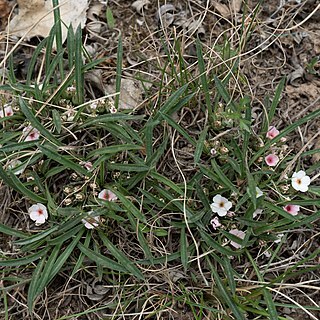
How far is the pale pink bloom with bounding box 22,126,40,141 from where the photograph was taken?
7.49 feet

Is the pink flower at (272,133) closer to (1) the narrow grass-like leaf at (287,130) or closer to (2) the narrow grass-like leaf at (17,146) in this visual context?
(1) the narrow grass-like leaf at (287,130)

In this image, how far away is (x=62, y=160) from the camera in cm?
216

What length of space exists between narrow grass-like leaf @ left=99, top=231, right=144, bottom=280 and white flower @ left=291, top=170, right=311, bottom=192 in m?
0.77

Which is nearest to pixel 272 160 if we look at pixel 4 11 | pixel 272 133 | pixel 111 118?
pixel 272 133

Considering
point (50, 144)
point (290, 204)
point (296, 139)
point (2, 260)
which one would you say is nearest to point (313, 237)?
point (290, 204)

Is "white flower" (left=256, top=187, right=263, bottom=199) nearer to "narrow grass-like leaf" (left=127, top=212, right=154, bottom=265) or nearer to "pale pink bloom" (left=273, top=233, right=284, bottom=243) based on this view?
"pale pink bloom" (left=273, top=233, right=284, bottom=243)

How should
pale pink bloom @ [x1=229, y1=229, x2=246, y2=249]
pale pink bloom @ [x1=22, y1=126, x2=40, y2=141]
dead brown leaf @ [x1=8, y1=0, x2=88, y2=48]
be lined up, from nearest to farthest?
pale pink bloom @ [x1=229, y1=229, x2=246, y2=249] < pale pink bloom @ [x1=22, y1=126, x2=40, y2=141] < dead brown leaf @ [x1=8, y1=0, x2=88, y2=48]

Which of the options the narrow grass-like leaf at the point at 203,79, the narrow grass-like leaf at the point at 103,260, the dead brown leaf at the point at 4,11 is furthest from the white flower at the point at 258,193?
the dead brown leaf at the point at 4,11

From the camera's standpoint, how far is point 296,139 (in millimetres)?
2428

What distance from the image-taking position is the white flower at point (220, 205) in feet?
7.13

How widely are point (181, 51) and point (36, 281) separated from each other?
1287 millimetres

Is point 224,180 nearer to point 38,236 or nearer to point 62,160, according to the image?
point 62,160

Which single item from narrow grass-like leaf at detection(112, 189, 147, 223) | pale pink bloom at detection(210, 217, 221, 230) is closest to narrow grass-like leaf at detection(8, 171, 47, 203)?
narrow grass-like leaf at detection(112, 189, 147, 223)

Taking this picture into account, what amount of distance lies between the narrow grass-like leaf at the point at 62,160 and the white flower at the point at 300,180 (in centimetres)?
90
